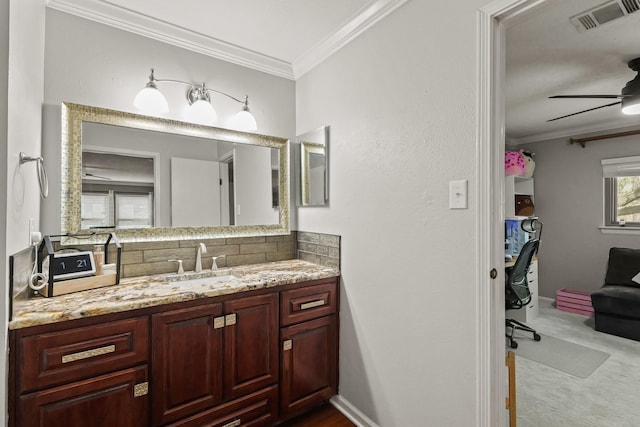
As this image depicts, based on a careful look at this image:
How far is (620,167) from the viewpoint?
378 cm

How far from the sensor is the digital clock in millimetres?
1435

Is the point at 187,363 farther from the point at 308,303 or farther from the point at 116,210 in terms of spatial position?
the point at 116,210

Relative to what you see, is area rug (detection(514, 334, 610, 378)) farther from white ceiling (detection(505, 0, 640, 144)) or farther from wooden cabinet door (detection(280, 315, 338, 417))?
white ceiling (detection(505, 0, 640, 144))

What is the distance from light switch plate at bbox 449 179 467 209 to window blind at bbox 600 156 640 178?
3958 millimetres

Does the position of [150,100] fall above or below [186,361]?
above

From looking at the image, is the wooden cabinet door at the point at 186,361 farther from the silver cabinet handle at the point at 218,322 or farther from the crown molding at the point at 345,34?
the crown molding at the point at 345,34

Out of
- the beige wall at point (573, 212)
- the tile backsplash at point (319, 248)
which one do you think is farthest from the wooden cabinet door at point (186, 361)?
the beige wall at point (573, 212)

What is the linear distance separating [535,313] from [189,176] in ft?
14.0

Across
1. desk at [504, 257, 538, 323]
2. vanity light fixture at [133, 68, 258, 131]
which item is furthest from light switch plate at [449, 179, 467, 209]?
desk at [504, 257, 538, 323]

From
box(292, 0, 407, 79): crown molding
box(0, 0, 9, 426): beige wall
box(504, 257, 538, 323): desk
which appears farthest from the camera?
box(504, 257, 538, 323): desk

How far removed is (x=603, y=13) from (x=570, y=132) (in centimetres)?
311

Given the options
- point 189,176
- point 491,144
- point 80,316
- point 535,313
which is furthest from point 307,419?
point 535,313

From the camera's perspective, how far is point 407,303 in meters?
1.60

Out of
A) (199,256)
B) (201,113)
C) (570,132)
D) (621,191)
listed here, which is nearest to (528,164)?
→ (570,132)
